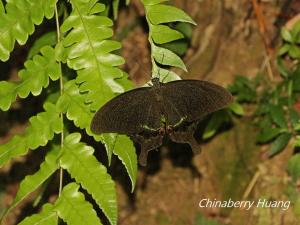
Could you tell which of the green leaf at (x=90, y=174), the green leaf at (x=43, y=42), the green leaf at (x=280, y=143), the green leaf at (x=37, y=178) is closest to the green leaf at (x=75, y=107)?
the green leaf at (x=90, y=174)

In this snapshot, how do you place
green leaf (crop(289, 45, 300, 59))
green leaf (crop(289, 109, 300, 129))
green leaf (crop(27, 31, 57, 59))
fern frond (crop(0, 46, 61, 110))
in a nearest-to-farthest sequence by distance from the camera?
fern frond (crop(0, 46, 61, 110)), green leaf (crop(27, 31, 57, 59)), green leaf (crop(289, 109, 300, 129)), green leaf (crop(289, 45, 300, 59))

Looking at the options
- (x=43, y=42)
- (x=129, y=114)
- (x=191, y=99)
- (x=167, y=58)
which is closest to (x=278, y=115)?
(x=191, y=99)

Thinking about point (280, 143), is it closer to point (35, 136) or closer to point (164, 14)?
point (164, 14)

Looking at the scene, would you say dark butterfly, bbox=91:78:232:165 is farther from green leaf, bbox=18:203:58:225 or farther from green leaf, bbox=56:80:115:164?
green leaf, bbox=18:203:58:225

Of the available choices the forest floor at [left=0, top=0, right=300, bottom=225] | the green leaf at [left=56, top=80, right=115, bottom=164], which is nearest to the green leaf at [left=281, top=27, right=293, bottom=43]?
the forest floor at [left=0, top=0, right=300, bottom=225]

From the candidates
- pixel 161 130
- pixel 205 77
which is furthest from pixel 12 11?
pixel 205 77

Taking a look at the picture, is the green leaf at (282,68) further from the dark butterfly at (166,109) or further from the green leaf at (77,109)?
the green leaf at (77,109)
